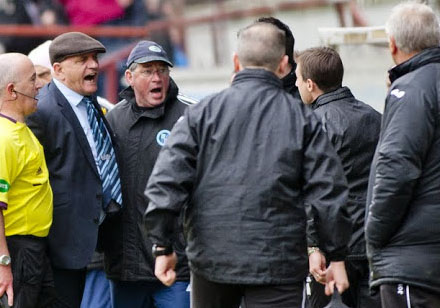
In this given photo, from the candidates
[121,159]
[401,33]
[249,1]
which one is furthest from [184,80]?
[401,33]

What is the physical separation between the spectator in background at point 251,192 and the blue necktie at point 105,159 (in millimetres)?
1611

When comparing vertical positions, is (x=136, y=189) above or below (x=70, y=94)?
below

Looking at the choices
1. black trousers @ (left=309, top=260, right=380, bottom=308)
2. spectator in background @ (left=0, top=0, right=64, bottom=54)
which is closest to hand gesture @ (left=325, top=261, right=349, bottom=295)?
black trousers @ (left=309, top=260, right=380, bottom=308)

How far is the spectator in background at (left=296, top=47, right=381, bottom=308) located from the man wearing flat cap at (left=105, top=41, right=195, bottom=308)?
0.86 metres

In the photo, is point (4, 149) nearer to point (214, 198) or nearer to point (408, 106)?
point (214, 198)

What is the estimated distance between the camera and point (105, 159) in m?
7.86

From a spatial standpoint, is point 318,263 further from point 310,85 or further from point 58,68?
point 58,68

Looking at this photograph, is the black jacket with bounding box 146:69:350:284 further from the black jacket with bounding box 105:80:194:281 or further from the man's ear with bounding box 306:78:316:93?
the black jacket with bounding box 105:80:194:281

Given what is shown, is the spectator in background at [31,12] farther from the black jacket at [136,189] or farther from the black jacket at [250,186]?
the black jacket at [250,186]

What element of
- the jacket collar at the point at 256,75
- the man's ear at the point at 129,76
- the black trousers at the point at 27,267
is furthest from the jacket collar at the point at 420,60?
the black trousers at the point at 27,267

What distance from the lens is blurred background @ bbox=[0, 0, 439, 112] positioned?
13.9 m

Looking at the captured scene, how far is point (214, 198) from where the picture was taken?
6211mm

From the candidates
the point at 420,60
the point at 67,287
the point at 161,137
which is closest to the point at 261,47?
the point at 420,60

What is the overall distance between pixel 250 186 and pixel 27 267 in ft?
6.14
